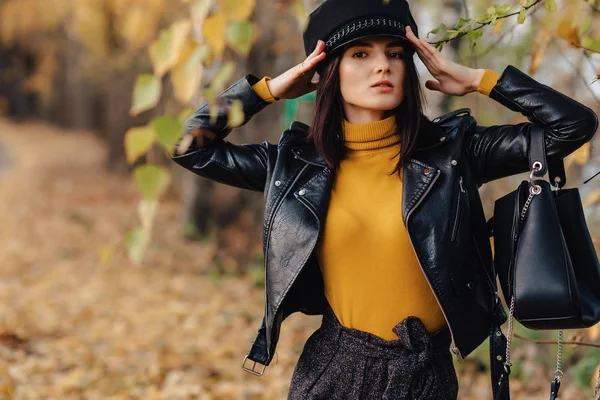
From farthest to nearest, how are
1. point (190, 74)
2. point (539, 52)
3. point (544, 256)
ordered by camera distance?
point (539, 52)
point (544, 256)
point (190, 74)

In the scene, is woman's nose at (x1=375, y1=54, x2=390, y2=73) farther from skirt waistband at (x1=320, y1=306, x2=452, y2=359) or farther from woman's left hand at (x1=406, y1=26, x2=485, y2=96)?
skirt waistband at (x1=320, y1=306, x2=452, y2=359)

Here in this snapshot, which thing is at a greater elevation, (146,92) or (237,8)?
(237,8)

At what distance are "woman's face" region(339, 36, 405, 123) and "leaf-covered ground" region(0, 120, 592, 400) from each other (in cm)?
87

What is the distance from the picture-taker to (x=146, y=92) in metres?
1.65

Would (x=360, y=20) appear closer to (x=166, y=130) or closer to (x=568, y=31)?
(x=568, y=31)

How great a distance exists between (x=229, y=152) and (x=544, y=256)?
110cm

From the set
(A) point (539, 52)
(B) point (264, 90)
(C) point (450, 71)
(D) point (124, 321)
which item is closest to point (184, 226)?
(D) point (124, 321)

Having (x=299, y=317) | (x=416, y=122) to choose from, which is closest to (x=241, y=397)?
(x=299, y=317)

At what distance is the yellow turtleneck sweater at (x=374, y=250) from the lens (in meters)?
2.21

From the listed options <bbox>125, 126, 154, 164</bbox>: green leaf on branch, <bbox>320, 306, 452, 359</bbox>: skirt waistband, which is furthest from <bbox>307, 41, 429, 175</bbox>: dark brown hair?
<bbox>125, 126, 154, 164</bbox>: green leaf on branch

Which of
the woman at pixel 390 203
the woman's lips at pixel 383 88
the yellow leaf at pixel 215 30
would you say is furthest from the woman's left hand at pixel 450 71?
the yellow leaf at pixel 215 30

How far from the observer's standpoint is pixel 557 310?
1966mm

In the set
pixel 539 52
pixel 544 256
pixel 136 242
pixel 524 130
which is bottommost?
pixel 136 242

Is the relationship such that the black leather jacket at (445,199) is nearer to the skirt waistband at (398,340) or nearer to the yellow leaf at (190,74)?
the skirt waistband at (398,340)
